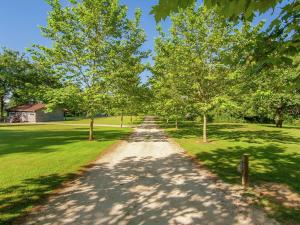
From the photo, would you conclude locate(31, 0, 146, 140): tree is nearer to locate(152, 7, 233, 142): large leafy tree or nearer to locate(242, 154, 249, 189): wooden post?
locate(152, 7, 233, 142): large leafy tree

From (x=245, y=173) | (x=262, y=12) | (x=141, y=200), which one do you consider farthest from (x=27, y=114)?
(x=262, y=12)

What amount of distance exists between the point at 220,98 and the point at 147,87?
7.86 meters

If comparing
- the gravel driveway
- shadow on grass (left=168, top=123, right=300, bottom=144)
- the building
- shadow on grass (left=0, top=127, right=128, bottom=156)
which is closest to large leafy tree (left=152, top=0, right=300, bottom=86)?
the gravel driveway

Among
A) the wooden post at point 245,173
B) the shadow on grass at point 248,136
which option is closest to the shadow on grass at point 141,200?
the wooden post at point 245,173

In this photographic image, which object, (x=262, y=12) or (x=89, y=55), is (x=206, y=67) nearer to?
(x=89, y=55)

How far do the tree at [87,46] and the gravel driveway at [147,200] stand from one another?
361 inches

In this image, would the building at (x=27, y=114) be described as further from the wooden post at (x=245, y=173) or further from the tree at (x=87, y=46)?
the wooden post at (x=245, y=173)

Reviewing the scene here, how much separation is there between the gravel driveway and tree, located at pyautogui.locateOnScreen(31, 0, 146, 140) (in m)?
9.17

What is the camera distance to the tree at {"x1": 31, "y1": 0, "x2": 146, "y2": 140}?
19.0 m

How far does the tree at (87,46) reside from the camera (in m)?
19.0

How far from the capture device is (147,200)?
24.4 ft

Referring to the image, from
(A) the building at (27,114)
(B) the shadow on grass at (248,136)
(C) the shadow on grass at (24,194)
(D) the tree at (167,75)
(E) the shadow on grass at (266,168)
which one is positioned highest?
(D) the tree at (167,75)

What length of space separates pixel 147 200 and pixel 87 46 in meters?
15.0

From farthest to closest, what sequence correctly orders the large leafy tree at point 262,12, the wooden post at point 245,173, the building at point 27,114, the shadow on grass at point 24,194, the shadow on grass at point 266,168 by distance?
the building at point 27,114, the wooden post at point 245,173, the shadow on grass at point 266,168, the shadow on grass at point 24,194, the large leafy tree at point 262,12
